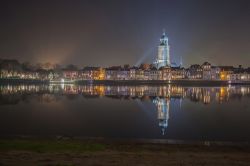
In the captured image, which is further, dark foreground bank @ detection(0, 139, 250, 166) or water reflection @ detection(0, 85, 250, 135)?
water reflection @ detection(0, 85, 250, 135)

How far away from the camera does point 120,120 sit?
2639 cm

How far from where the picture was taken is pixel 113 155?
11.8 meters

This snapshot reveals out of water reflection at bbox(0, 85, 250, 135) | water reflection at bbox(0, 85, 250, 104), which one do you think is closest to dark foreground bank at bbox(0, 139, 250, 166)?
water reflection at bbox(0, 85, 250, 135)

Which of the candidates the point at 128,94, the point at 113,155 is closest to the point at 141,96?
the point at 128,94

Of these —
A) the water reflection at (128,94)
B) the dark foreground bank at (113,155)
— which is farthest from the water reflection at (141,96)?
the dark foreground bank at (113,155)

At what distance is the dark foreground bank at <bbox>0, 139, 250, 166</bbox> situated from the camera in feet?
35.1

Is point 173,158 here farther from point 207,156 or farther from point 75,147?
point 75,147

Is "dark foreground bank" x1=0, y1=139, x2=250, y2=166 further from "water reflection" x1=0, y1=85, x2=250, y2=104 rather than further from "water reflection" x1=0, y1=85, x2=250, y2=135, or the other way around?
"water reflection" x1=0, y1=85, x2=250, y2=104

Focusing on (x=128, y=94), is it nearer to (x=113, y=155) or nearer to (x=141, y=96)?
(x=141, y=96)

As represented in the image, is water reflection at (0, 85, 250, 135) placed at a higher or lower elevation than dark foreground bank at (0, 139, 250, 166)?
higher

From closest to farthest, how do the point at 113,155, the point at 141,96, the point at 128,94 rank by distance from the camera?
the point at 113,155, the point at 141,96, the point at 128,94

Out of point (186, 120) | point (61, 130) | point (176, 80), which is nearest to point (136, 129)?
point (61, 130)

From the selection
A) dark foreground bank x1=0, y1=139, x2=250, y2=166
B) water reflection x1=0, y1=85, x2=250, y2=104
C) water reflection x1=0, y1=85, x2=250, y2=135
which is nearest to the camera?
dark foreground bank x1=0, y1=139, x2=250, y2=166

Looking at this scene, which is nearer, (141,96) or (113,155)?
(113,155)
